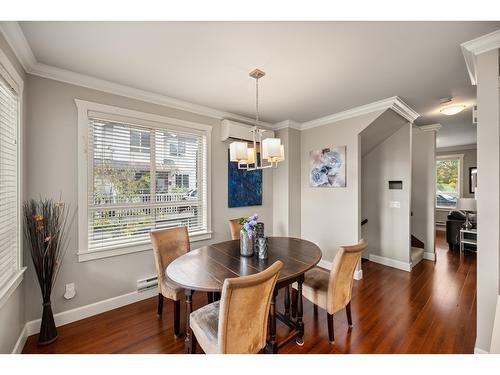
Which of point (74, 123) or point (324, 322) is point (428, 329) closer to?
point (324, 322)

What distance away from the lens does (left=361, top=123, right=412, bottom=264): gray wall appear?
3.57 metres

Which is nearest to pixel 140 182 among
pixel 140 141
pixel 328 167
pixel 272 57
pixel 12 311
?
pixel 140 141

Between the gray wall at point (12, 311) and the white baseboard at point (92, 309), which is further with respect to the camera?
the white baseboard at point (92, 309)

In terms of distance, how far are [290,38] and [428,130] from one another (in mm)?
4038

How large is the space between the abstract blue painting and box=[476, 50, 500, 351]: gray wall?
267cm

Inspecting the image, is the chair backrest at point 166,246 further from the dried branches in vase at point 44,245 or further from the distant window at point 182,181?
the dried branches in vase at point 44,245

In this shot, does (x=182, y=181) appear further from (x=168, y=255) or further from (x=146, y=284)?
(x=146, y=284)

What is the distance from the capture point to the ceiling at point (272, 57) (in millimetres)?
1549

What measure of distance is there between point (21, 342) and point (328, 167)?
4.00 m

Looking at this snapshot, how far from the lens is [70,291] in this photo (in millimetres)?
2170

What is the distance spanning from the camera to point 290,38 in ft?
5.39

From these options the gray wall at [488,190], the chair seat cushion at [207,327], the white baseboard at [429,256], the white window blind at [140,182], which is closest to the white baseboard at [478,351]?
the gray wall at [488,190]

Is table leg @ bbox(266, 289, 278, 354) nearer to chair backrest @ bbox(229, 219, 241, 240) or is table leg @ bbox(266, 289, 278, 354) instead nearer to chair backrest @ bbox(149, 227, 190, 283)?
chair backrest @ bbox(149, 227, 190, 283)

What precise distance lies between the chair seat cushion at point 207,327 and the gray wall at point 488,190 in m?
2.01
